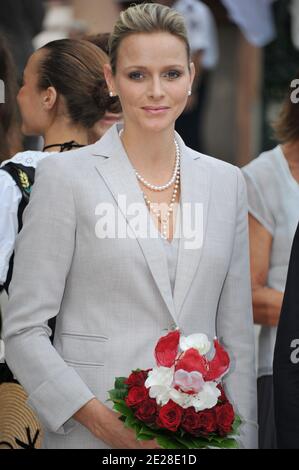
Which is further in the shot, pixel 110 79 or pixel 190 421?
pixel 110 79

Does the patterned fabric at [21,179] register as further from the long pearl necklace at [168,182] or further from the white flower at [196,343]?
the white flower at [196,343]

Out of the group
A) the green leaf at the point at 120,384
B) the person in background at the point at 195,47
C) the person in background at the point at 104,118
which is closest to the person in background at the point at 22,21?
the person in background at the point at 195,47

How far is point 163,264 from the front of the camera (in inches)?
116

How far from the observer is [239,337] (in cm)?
312

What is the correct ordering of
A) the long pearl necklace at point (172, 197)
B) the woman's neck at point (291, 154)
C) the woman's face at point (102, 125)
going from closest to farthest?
the long pearl necklace at point (172, 197) < the woman's face at point (102, 125) < the woman's neck at point (291, 154)

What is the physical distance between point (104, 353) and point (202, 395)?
35 cm

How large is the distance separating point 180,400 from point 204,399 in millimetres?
62

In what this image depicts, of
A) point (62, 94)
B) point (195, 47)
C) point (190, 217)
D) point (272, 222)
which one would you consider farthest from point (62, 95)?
point (195, 47)

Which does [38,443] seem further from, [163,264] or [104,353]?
[163,264]

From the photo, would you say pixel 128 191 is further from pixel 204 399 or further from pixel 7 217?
pixel 204 399

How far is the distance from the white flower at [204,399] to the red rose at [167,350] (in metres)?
0.10

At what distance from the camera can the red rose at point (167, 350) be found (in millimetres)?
2715

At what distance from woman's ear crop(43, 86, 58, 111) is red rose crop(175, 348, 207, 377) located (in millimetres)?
1099

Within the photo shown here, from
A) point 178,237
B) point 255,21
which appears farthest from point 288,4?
point 178,237
